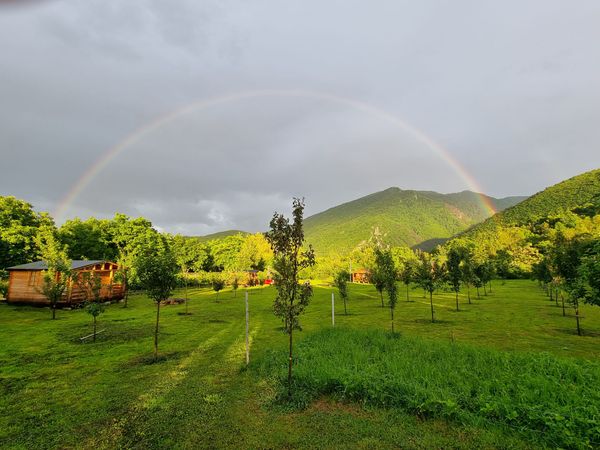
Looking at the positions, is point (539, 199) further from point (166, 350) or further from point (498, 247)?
point (166, 350)

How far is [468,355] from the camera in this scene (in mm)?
12672

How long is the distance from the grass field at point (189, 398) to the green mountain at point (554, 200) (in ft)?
390

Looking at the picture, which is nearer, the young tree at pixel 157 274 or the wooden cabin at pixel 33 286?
the young tree at pixel 157 274

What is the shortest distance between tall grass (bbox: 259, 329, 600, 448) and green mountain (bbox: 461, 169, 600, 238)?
11913 cm

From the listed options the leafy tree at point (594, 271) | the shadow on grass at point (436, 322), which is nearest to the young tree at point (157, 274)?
the leafy tree at point (594, 271)

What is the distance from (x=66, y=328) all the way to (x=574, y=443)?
30.1 m

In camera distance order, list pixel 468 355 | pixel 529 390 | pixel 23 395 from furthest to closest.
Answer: pixel 468 355 < pixel 23 395 < pixel 529 390

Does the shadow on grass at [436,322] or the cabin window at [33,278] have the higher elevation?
the cabin window at [33,278]

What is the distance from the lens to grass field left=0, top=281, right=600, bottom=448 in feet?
25.6

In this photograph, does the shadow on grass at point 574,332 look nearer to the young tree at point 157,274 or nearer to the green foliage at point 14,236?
the young tree at point 157,274

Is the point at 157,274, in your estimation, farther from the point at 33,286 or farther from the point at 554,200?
the point at 554,200

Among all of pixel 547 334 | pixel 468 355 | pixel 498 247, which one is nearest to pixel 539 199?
pixel 498 247

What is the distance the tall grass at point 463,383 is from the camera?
769 cm

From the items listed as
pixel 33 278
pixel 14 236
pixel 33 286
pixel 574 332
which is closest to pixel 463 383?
pixel 574 332
